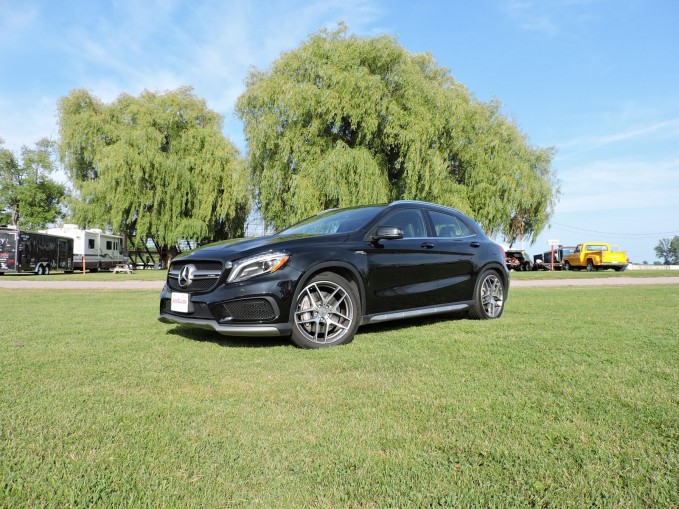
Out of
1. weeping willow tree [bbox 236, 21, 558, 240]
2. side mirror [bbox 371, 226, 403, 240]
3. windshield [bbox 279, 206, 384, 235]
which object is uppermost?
weeping willow tree [bbox 236, 21, 558, 240]

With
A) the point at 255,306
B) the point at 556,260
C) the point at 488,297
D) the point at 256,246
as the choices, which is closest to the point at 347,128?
the point at 488,297

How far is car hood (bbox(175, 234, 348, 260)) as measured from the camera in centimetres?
476

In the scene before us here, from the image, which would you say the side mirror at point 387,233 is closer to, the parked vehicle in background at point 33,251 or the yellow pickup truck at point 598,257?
the parked vehicle in background at point 33,251

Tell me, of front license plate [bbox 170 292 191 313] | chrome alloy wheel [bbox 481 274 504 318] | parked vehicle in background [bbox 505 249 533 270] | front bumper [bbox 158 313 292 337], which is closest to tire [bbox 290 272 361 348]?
front bumper [bbox 158 313 292 337]

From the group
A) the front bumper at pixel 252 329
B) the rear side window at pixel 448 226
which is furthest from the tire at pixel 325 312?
the rear side window at pixel 448 226

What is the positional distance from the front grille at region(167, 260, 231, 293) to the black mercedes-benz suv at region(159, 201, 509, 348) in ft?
0.03

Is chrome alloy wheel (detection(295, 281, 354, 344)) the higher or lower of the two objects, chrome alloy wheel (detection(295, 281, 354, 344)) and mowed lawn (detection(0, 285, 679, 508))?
the higher

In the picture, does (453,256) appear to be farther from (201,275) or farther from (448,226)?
(201,275)

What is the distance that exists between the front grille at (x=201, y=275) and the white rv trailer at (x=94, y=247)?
87.2 ft

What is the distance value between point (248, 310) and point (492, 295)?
3723mm

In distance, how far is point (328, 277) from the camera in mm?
4867

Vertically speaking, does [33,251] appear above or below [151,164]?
below

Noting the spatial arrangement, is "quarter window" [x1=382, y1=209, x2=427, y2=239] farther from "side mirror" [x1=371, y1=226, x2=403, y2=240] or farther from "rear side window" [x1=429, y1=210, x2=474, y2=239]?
"side mirror" [x1=371, y1=226, x2=403, y2=240]

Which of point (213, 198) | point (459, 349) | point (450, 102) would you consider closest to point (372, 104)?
point (450, 102)
